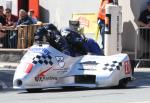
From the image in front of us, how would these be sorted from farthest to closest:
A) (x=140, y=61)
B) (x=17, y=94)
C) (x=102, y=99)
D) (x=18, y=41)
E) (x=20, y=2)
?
(x=20, y=2), (x=18, y=41), (x=140, y=61), (x=17, y=94), (x=102, y=99)

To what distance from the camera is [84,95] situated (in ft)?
47.3

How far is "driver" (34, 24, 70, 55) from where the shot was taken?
1595cm

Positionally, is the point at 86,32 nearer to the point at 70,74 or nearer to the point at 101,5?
the point at 101,5

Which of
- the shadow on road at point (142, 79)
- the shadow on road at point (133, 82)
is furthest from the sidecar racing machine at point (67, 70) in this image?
the shadow on road at point (142, 79)

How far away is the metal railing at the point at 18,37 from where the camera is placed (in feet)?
77.9

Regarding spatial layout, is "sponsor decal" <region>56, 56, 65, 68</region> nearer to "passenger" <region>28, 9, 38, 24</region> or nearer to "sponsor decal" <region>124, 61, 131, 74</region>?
"sponsor decal" <region>124, 61, 131, 74</region>

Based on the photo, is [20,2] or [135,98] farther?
[20,2]

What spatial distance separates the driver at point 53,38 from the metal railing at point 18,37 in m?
7.30

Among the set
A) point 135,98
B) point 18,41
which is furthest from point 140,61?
point 135,98

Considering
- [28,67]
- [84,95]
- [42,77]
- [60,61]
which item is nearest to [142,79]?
[60,61]

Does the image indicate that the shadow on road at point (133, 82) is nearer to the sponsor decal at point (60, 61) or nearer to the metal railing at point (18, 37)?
the sponsor decal at point (60, 61)

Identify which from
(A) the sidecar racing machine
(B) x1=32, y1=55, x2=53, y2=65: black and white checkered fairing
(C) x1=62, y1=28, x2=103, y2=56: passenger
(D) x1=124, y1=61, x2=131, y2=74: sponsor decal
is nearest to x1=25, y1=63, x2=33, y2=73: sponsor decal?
(A) the sidecar racing machine

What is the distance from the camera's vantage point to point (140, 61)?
72.9 ft

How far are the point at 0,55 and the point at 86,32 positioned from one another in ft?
10.1
